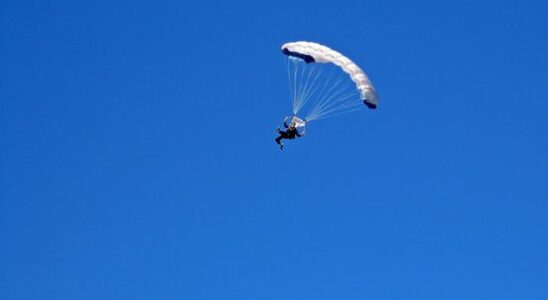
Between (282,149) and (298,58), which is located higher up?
(298,58)

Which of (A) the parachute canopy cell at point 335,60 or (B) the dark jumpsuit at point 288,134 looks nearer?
(A) the parachute canopy cell at point 335,60

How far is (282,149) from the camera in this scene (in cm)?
6200

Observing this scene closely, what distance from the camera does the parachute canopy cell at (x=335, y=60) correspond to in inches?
2363

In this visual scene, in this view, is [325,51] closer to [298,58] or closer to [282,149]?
[298,58]

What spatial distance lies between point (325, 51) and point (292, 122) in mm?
4186

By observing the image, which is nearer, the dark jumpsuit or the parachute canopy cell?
the parachute canopy cell

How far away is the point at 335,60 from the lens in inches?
2434

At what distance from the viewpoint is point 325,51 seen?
62.2 m

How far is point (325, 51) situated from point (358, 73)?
2302 mm

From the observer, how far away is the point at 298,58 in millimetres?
62781

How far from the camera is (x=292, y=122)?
63.5 metres

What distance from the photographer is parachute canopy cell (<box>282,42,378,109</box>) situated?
6003 cm

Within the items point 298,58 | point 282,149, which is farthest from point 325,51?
point 282,149

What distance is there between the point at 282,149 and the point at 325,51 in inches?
216
